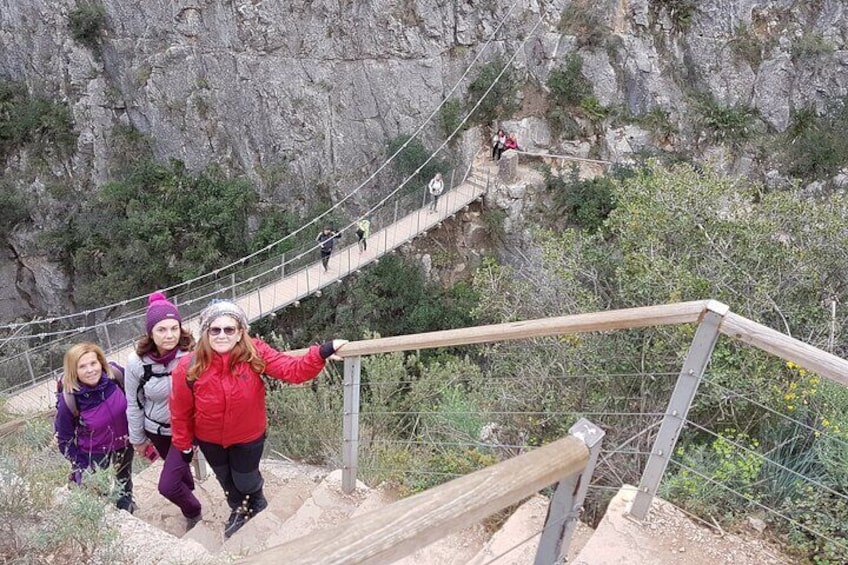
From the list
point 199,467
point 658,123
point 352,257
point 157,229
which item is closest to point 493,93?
point 658,123

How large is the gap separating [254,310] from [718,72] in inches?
413

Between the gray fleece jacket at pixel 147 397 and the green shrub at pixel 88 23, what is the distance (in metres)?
13.9

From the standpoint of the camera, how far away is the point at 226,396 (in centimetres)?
231

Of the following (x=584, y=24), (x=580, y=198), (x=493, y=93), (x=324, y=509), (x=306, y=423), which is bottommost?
(x=580, y=198)

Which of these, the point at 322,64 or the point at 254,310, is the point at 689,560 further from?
the point at 322,64

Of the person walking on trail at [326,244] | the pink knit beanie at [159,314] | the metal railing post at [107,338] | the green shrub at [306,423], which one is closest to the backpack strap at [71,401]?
the pink knit beanie at [159,314]

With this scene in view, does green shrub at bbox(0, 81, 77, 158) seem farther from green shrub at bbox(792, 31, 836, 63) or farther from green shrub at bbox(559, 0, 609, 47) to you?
green shrub at bbox(792, 31, 836, 63)

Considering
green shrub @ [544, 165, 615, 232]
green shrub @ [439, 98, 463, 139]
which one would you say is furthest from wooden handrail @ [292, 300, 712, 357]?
green shrub @ [439, 98, 463, 139]

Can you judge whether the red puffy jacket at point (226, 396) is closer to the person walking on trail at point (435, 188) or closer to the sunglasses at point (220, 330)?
the sunglasses at point (220, 330)

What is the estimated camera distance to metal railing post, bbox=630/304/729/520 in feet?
5.18

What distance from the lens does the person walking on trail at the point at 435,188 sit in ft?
37.8

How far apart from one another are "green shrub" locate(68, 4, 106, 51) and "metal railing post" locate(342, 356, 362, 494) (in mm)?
14548

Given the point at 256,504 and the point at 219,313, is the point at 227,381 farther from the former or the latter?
the point at 256,504

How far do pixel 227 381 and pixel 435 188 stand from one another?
9490 millimetres
